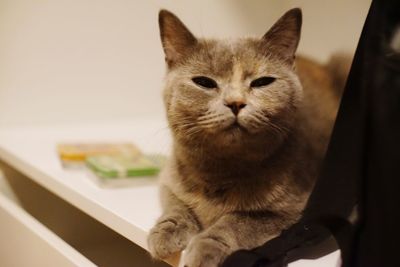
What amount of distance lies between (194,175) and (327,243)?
0.25 metres

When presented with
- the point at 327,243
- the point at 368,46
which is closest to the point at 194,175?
the point at 327,243

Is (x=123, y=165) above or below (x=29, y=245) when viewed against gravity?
above

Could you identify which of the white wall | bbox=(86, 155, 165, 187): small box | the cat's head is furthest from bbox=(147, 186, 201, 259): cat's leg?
the white wall

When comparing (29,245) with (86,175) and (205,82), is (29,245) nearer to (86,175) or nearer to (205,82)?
(86,175)

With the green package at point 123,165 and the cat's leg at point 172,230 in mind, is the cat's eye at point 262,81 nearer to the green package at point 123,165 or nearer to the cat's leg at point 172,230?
the cat's leg at point 172,230

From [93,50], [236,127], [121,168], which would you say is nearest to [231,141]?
[236,127]

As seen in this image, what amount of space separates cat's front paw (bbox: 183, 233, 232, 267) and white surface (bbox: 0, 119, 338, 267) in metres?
0.11

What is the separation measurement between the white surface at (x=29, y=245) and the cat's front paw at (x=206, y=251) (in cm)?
26

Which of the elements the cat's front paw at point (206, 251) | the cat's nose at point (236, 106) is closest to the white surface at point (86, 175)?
the cat's front paw at point (206, 251)

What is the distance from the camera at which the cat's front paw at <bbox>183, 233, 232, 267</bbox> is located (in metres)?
0.62

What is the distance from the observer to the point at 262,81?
72cm

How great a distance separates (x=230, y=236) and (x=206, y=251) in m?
0.06

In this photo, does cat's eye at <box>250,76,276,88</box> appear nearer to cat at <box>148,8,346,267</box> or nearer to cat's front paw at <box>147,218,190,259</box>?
cat at <box>148,8,346,267</box>

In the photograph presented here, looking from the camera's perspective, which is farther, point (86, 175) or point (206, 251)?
point (86, 175)
